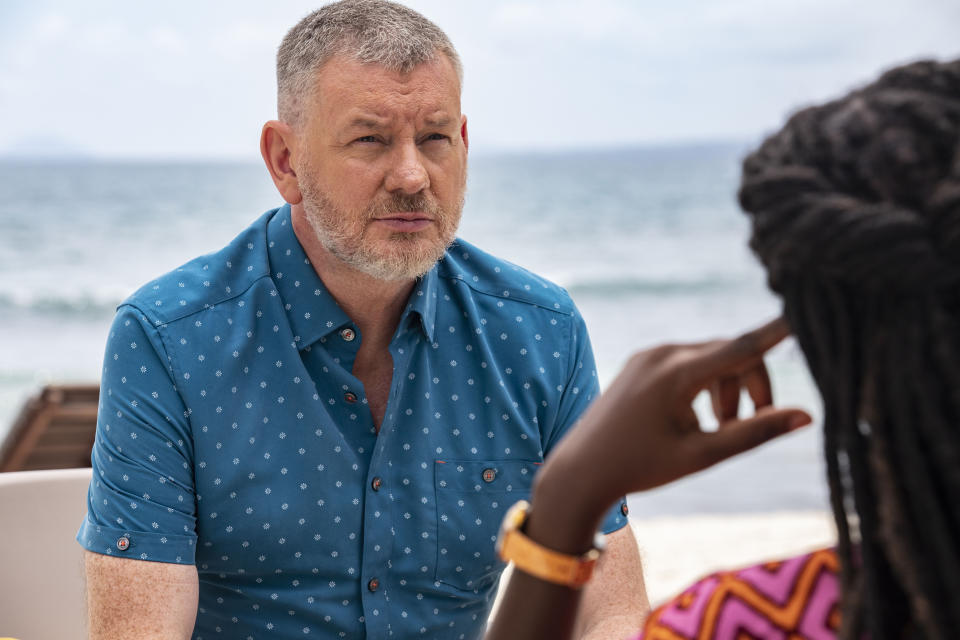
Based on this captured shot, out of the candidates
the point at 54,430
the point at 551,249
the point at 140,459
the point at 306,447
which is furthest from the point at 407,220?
the point at 551,249

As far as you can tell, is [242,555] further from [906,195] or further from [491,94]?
[491,94]

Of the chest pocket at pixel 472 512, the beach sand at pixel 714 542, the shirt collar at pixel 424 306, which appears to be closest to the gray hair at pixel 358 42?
the shirt collar at pixel 424 306

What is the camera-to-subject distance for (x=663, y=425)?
903 mm

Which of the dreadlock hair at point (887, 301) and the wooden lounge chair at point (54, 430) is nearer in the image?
the dreadlock hair at point (887, 301)

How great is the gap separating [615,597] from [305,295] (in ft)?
2.54

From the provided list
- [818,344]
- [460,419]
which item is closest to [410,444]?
[460,419]

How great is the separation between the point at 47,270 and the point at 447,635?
16.2 meters

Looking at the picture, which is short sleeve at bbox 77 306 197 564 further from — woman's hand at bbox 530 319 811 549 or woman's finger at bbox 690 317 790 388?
woman's finger at bbox 690 317 790 388

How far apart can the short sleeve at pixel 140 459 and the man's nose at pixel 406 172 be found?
1.62ft

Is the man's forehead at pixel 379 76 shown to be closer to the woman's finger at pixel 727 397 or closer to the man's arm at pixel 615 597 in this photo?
the man's arm at pixel 615 597

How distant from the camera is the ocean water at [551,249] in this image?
10555 millimetres

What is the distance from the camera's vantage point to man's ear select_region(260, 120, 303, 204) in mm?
2115

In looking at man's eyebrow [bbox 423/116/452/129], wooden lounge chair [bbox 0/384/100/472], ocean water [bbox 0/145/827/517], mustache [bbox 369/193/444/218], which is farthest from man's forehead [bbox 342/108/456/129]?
ocean water [bbox 0/145/827/517]

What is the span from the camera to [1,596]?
7.15 ft
